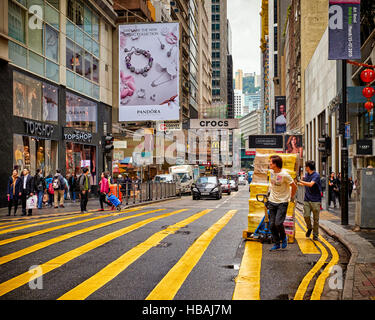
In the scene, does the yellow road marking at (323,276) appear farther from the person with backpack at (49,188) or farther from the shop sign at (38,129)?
the shop sign at (38,129)

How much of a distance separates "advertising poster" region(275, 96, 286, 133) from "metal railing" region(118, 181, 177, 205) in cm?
7320

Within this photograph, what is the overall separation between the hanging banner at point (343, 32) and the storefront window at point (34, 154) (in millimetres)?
15247

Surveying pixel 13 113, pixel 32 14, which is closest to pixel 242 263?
pixel 13 113

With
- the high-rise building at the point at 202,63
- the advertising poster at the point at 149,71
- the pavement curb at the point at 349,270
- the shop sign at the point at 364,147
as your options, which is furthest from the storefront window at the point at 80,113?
the high-rise building at the point at 202,63

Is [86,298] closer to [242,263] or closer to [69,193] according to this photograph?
[242,263]

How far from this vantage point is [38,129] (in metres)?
23.6

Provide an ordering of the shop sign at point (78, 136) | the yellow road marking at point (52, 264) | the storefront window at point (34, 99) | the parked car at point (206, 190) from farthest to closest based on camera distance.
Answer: the parked car at point (206, 190)
the shop sign at point (78, 136)
the storefront window at point (34, 99)
the yellow road marking at point (52, 264)

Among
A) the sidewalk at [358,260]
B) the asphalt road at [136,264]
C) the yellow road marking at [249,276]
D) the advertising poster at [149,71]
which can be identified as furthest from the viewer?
the advertising poster at [149,71]

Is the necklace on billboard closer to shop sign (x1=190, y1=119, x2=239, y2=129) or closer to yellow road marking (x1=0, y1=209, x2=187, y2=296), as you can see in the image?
yellow road marking (x1=0, y1=209, x2=187, y2=296)

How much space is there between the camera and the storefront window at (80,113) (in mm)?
28047

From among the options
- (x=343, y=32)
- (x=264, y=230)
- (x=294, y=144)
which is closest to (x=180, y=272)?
(x=264, y=230)

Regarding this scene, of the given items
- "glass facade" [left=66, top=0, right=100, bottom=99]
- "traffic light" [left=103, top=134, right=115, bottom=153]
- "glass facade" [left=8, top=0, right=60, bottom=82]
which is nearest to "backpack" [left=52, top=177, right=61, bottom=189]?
"traffic light" [left=103, top=134, right=115, bottom=153]

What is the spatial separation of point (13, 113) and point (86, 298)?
17961 millimetres

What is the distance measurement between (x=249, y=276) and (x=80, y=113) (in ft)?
82.9
